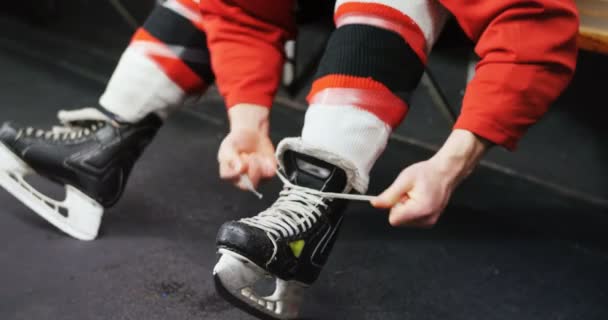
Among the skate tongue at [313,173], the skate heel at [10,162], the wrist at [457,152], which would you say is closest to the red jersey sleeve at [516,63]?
the wrist at [457,152]

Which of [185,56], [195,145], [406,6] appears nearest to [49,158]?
[185,56]

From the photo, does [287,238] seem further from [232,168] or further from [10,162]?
[10,162]

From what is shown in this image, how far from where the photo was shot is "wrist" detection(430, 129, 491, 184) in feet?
1.90

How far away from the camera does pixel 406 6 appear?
64 cm

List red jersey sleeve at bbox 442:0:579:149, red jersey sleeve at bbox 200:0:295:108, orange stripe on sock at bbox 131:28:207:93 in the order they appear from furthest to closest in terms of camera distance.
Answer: orange stripe on sock at bbox 131:28:207:93, red jersey sleeve at bbox 200:0:295:108, red jersey sleeve at bbox 442:0:579:149

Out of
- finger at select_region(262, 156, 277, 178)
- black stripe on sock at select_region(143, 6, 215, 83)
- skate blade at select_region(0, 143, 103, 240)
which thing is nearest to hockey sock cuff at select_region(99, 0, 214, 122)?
black stripe on sock at select_region(143, 6, 215, 83)

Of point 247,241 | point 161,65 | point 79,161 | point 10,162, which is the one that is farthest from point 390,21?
point 10,162

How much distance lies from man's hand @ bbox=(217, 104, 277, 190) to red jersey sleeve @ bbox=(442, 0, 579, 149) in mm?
219

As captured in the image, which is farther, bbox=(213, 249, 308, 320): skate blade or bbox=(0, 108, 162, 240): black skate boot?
bbox=(0, 108, 162, 240): black skate boot

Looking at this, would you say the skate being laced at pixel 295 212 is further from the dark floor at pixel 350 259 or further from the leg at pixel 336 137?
the dark floor at pixel 350 259

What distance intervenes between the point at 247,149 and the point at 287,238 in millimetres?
123

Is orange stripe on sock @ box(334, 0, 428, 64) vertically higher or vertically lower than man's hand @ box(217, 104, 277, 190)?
higher

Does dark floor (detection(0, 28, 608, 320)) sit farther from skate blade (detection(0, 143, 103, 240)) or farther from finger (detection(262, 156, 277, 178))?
finger (detection(262, 156, 277, 178))

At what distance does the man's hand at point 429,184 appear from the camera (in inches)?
22.3
